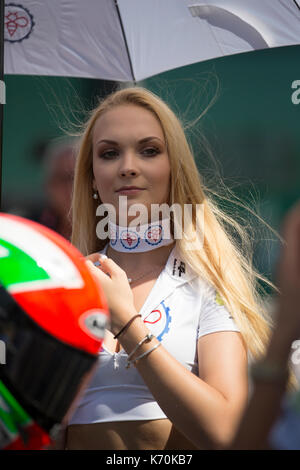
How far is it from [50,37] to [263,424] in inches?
121

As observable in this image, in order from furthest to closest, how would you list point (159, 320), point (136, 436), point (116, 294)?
point (159, 320) < point (136, 436) < point (116, 294)

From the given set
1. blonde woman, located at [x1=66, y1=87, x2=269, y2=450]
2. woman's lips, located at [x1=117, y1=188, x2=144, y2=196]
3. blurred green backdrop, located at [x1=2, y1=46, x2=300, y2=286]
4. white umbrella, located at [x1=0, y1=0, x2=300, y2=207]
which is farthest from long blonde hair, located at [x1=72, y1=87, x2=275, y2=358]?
blurred green backdrop, located at [x1=2, y1=46, x2=300, y2=286]

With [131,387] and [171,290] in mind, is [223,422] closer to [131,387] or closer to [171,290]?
[131,387]

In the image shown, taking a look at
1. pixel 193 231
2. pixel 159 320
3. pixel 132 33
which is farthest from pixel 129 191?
pixel 132 33

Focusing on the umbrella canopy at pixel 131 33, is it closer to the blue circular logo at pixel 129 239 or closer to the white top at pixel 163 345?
the blue circular logo at pixel 129 239

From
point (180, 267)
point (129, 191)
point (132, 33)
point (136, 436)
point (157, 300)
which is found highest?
point (132, 33)

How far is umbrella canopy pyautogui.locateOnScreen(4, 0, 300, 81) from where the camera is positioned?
318 centimetres

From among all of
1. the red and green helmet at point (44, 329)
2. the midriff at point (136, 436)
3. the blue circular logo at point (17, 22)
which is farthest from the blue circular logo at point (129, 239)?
the blue circular logo at point (17, 22)

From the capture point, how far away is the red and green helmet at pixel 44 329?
1242mm

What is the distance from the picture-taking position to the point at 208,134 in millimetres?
4602

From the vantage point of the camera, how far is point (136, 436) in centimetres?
207

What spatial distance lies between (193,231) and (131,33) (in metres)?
1.62

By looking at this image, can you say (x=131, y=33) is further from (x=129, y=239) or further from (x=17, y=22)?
(x=129, y=239)

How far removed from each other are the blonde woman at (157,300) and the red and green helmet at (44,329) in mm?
575
